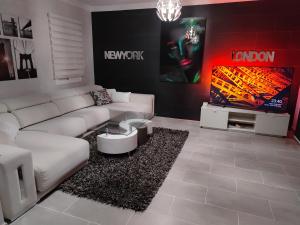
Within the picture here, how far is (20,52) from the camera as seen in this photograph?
12.0ft

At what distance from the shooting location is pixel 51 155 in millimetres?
2275

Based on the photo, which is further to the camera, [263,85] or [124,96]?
[124,96]

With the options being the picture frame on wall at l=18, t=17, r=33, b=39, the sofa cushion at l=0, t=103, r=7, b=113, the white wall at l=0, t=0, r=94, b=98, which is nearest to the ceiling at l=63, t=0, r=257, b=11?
the white wall at l=0, t=0, r=94, b=98

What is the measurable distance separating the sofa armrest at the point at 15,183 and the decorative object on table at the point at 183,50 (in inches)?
144

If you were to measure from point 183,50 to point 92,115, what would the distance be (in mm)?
2427

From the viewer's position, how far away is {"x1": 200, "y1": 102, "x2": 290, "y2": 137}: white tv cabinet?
4016 mm

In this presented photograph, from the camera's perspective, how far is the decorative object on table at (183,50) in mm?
4551

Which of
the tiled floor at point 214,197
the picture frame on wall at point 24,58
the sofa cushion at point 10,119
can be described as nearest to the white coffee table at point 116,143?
the tiled floor at point 214,197

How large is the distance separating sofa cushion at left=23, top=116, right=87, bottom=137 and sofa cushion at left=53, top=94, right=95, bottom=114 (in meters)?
0.34

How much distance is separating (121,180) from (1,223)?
1.18m

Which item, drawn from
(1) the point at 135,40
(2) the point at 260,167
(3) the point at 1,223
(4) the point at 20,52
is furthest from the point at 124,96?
(3) the point at 1,223

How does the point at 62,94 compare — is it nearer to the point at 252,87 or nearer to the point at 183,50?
the point at 183,50

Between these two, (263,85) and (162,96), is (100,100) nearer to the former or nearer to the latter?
(162,96)

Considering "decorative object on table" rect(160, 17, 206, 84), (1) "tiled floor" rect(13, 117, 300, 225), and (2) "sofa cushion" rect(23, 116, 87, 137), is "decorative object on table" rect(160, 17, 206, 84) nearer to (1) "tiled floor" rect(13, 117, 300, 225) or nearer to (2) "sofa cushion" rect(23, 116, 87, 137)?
(1) "tiled floor" rect(13, 117, 300, 225)
